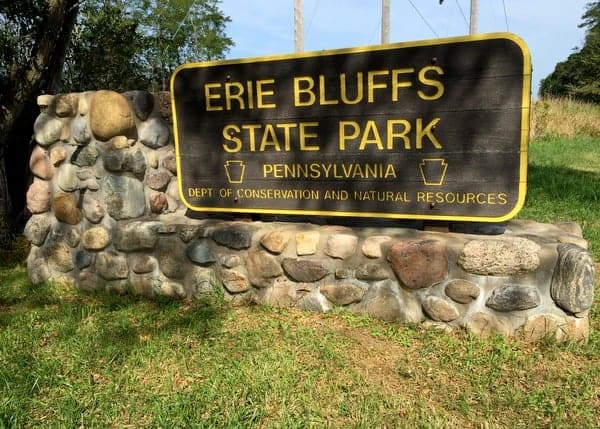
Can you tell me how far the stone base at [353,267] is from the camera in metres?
2.61

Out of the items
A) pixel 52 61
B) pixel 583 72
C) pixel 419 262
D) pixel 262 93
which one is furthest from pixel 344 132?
pixel 583 72

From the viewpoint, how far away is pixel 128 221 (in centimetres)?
358

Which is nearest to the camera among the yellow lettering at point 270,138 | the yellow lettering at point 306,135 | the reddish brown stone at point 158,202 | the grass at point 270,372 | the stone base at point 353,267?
the grass at point 270,372

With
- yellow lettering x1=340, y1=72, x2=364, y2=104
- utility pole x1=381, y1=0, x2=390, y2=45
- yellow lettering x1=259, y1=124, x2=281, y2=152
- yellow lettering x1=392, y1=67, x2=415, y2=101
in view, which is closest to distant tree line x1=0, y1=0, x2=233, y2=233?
yellow lettering x1=259, y1=124, x2=281, y2=152

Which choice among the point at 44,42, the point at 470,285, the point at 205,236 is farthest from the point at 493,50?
the point at 44,42

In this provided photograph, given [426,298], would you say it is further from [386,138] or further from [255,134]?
[255,134]

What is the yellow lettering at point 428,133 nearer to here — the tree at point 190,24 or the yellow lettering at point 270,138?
the yellow lettering at point 270,138

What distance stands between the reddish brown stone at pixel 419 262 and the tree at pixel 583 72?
2156 centimetres

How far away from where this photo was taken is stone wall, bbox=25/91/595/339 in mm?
2639

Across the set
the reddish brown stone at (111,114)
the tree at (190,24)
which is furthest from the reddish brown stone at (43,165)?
the tree at (190,24)

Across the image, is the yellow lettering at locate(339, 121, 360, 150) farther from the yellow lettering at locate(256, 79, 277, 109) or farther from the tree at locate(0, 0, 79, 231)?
the tree at locate(0, 0, 79, 231)

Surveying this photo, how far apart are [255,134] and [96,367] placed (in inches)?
70.5

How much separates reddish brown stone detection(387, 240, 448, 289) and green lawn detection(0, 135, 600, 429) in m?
0.31

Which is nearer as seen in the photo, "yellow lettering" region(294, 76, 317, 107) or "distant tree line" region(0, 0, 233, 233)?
"yellow lettering" region(294, 76, 317, 107)
